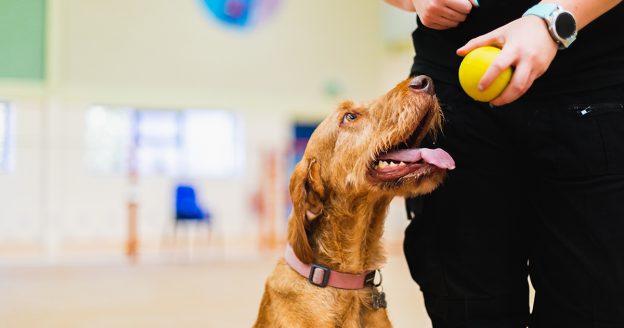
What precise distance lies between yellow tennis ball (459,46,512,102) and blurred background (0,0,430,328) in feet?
27.0

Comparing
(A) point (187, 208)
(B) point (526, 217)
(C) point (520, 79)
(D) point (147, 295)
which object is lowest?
(D) point (147, 295)

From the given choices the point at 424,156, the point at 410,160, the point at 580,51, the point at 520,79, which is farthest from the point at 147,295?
the point at 520,79

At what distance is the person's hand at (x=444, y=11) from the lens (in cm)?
136

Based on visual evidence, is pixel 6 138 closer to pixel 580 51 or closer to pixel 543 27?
pixel 580 51

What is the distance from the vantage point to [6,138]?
1165cm

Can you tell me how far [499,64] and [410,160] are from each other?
0.74 metres

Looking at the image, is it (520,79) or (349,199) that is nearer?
(520,79)

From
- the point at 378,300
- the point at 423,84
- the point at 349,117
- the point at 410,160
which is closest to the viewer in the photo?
the point at 423,84

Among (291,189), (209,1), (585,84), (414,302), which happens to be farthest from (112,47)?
(585,84)

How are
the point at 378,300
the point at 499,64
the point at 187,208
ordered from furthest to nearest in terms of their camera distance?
the point at 187,208 → the point at 378,300 → the point at 499,64

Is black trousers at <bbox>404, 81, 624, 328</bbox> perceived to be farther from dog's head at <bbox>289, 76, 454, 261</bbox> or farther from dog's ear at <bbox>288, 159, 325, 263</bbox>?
dog's ear at <bbox>288, 159, 325, 263</bbox>

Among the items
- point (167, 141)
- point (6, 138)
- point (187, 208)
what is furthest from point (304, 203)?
point (167, 141)

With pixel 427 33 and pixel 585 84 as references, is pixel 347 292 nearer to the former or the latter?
pixel 427 33

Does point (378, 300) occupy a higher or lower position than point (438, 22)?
lower
